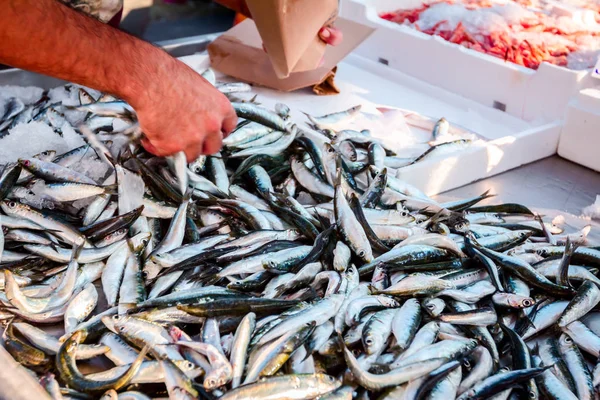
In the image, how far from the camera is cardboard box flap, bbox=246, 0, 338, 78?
9.05 ft

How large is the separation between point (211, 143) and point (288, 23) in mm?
1124

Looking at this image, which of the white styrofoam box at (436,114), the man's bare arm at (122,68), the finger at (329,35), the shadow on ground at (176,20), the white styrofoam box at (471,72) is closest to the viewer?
the man's bare arm at (122,68)

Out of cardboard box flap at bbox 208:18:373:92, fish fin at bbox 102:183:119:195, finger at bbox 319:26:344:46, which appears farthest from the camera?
cardboard box flap at bbox 208:18:373:92

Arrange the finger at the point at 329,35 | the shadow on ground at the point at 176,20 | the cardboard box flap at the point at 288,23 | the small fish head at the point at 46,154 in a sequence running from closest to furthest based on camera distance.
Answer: the small fish head at the point at 46,154, the cardboard box flap at the point at 288,23, the finger at the point at 329,35, the shadow on ground at the point at 176,20

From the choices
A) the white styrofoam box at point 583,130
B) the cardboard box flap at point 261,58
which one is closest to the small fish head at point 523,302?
the white styrofoam box at point 583,130

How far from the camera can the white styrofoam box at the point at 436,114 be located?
3.06 metres

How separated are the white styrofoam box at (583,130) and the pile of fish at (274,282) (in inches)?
38.3

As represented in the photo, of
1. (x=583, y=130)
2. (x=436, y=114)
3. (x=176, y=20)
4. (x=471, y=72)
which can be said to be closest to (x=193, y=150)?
(x=436, y=114)

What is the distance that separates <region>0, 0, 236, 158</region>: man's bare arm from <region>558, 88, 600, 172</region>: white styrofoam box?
232 centimetres

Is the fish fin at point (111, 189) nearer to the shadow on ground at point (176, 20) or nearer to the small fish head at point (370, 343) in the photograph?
the small fish head at point (370, 343)

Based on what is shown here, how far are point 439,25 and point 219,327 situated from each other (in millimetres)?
3601

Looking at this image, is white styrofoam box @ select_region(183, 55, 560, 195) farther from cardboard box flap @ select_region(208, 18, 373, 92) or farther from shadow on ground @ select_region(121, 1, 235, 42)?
shadow on ground @ select_region(121, 1, 235, 42)

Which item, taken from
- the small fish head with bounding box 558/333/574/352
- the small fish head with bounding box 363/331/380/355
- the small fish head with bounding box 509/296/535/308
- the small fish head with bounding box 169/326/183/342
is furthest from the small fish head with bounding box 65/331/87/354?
the small fish head with bounding box 558/333/574/352

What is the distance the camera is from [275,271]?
206 cm
